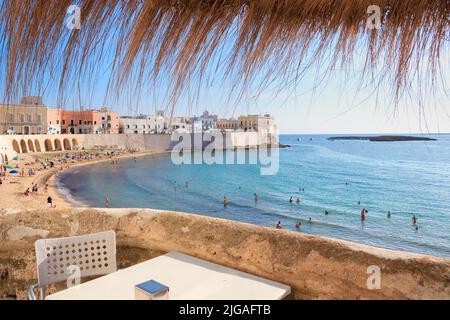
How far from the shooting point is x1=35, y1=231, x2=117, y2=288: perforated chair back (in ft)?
5.34

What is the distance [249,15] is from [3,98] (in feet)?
1.83

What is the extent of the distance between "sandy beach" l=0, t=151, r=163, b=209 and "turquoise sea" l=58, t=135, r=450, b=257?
3.62ft

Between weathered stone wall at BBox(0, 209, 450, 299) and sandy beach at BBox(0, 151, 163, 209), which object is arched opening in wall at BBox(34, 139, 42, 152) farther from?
weathered stone wall at BBox(0, 209, 450, 299)

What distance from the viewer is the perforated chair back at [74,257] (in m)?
1.63

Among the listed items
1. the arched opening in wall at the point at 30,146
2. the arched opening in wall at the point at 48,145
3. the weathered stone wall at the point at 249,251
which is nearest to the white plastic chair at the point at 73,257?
the weathered stone wall at the point at 249,251

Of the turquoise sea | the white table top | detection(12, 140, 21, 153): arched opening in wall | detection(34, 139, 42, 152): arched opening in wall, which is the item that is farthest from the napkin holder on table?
detection(34, 139, 42, 152): arched opening in wall

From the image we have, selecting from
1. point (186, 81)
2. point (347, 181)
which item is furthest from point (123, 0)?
point (347, 181)

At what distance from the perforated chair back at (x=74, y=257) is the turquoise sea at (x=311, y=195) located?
39.0 feet

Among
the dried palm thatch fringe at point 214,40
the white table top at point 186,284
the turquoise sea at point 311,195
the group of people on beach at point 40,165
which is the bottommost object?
the turquoise sea at point 311,195

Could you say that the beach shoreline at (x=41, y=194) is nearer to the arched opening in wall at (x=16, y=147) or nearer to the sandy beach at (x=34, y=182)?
the sandy beach at (x=34, y=182)

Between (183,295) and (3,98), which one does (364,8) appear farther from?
(183,295)

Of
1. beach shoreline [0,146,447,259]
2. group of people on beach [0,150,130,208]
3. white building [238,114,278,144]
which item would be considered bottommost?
beach shoreline [0,146,447,259]

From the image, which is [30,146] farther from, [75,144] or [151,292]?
[151,292]

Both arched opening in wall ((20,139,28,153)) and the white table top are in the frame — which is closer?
the white table top
